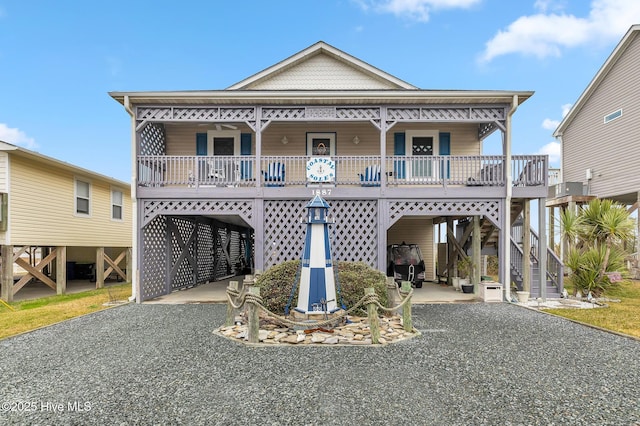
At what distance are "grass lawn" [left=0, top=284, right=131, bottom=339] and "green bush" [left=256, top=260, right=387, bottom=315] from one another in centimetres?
476

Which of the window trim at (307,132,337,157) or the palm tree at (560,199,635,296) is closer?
the palm tree at (560,199,635,296)

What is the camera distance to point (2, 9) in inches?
631

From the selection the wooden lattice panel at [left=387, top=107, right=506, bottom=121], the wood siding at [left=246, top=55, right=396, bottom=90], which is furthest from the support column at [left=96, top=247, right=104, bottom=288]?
the wooden lattice panel at [left=387, top=107, right=506, bottom=121]

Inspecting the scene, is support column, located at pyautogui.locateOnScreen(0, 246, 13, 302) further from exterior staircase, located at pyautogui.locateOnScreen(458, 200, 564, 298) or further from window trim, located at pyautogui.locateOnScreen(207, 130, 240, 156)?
exterior staircase, located at pyautogui.locateOnScreen(458, 200, 564, 298)

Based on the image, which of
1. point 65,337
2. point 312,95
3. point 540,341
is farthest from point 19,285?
point 540,341

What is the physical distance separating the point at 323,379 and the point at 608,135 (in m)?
18.2

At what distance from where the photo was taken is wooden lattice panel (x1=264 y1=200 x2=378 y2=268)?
994 cm

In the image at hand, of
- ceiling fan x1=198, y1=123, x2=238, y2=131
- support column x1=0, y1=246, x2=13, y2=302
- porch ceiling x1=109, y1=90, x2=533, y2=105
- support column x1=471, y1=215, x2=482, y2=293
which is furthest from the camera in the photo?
ceiling fan x1=198, y1=123, x2=238, y2=131

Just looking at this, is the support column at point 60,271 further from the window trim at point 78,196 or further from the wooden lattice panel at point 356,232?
the wooden lattice panel at point 356,232

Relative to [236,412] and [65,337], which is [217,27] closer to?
[65,337]

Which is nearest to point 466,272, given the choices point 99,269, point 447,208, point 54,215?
point 447,208

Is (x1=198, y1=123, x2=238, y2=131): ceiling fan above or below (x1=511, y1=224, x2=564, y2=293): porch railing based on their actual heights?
above

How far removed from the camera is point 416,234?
1428 centimetres

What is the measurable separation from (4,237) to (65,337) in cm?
605
